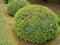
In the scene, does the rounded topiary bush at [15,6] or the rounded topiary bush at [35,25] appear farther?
the rounded topiary bush at [15,6]

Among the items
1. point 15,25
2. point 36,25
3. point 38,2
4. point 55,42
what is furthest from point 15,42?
point 38,2

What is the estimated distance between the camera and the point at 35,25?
17.7 feet

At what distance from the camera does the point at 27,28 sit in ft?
17.8

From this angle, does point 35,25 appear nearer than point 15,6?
Yes

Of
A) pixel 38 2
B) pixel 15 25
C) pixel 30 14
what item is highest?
pixel 30 14

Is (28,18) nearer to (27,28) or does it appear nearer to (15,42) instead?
(27,28)

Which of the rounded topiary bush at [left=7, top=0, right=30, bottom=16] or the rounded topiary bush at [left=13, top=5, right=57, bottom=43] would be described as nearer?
the rounded topiary bush at [left=13, top=5, right=57, bottom=43]

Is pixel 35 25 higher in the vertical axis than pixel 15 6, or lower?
higher

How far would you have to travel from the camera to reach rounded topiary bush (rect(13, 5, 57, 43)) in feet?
17.6

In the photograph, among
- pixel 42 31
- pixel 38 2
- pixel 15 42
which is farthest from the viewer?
pixel 38 2

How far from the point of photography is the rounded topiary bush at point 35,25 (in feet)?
17.6

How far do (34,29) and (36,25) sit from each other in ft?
0.46

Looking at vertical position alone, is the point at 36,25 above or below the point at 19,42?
above

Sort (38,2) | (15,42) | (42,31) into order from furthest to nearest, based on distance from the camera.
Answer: (38,2) → (15,42) → (42,31)
